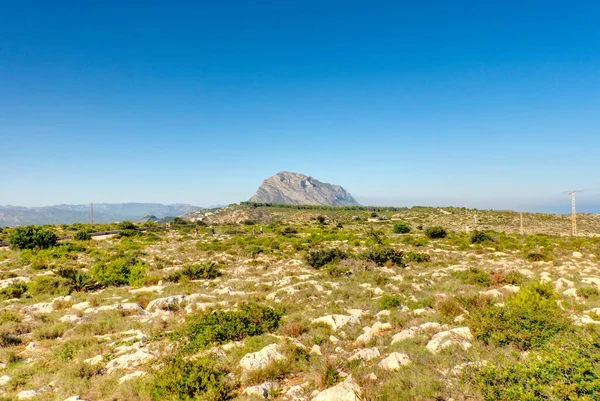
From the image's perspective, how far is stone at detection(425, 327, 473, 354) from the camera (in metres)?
6.45

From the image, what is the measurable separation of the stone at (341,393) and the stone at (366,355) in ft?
3.47

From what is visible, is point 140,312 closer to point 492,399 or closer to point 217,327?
point 217,327

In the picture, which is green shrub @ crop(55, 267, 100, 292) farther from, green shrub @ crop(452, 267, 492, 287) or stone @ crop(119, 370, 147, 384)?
green shrub @ crop(452, 267, 492, 287)

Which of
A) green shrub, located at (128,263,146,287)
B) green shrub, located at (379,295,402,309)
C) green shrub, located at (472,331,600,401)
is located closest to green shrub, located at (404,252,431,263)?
A: green shrub, located at (379,295,402,309)

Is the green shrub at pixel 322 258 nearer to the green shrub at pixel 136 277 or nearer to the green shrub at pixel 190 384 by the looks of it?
the green shrub at pixel 136 277

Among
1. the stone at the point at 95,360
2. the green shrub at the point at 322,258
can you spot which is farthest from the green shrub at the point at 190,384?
the green shrub at the point at 322,258

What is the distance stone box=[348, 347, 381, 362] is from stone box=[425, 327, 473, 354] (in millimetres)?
1210

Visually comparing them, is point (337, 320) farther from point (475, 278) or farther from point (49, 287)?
point (49, 287)

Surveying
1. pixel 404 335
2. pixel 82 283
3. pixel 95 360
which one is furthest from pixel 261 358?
pixel 82 283

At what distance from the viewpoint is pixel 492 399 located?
14.3 feet

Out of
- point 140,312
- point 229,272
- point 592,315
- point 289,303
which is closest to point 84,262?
point 229,272

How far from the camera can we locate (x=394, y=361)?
19.6 feet

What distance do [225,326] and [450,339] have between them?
590cm

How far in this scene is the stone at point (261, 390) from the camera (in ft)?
17.7
